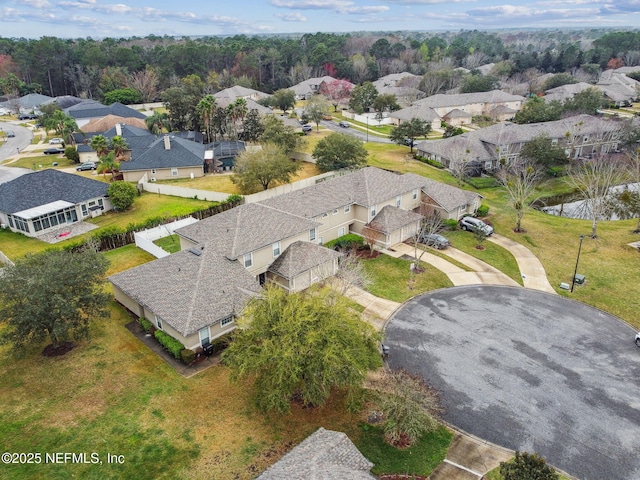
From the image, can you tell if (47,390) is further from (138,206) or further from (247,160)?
(247,160)

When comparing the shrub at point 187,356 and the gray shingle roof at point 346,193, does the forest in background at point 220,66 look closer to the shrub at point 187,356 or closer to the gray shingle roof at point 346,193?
the gray shingle roof at point 346,193

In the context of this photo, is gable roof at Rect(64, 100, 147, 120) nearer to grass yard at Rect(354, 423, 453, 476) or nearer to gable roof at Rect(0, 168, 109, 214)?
gable roof at Rect(0, 168, 109, 214)

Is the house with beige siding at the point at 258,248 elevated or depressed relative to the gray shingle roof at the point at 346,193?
depressed

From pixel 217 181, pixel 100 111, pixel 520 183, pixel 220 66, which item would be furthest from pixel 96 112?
pixel 520 183

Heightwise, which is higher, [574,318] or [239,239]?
[239,239]

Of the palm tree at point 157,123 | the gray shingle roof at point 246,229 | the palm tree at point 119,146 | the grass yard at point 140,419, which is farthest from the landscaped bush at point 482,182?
the palm tree at point 157,123

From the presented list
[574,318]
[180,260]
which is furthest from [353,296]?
[574,318]
